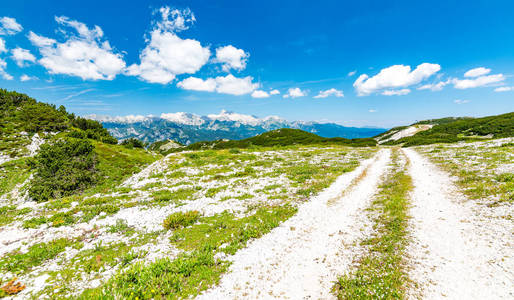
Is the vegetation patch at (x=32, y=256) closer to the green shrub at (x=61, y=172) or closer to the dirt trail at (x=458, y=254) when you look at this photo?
the green shrub at (x=61, y=172)

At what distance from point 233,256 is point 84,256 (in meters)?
7.92

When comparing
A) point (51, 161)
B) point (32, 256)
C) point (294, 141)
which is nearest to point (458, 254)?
point (32, 256)

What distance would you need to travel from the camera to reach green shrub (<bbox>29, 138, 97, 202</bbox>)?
2129 cm

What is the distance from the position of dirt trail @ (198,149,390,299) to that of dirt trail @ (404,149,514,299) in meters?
2.58

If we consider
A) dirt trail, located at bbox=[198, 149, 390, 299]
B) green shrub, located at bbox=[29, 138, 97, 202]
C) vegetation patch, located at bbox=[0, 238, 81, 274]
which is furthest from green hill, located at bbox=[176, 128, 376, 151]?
vegetation patch, located at bbox=[0, 238, 81, 274]

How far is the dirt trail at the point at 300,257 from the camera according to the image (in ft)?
22.6

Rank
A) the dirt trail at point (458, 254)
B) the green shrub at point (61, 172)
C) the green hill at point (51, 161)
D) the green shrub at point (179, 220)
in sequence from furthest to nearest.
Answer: the green hill at point (51, 161) < the green shrub at point (61, 172) < the green shrub at point (179, 220) < the dirt trail at point (458, 254)

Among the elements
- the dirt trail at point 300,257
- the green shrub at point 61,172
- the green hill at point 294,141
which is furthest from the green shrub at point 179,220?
the green hill at point 294,141

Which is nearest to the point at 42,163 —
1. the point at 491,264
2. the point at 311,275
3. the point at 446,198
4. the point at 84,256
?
the point at 84,256

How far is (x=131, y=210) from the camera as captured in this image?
15.4m

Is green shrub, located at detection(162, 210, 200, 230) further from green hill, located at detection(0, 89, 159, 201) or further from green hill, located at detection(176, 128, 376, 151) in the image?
green hill, located at detection(176, 128, 376, 151)

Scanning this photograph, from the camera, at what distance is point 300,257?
8672 mm

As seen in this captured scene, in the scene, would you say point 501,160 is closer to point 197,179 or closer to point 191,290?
point 191,290

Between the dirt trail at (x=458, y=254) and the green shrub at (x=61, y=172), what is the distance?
111ft
